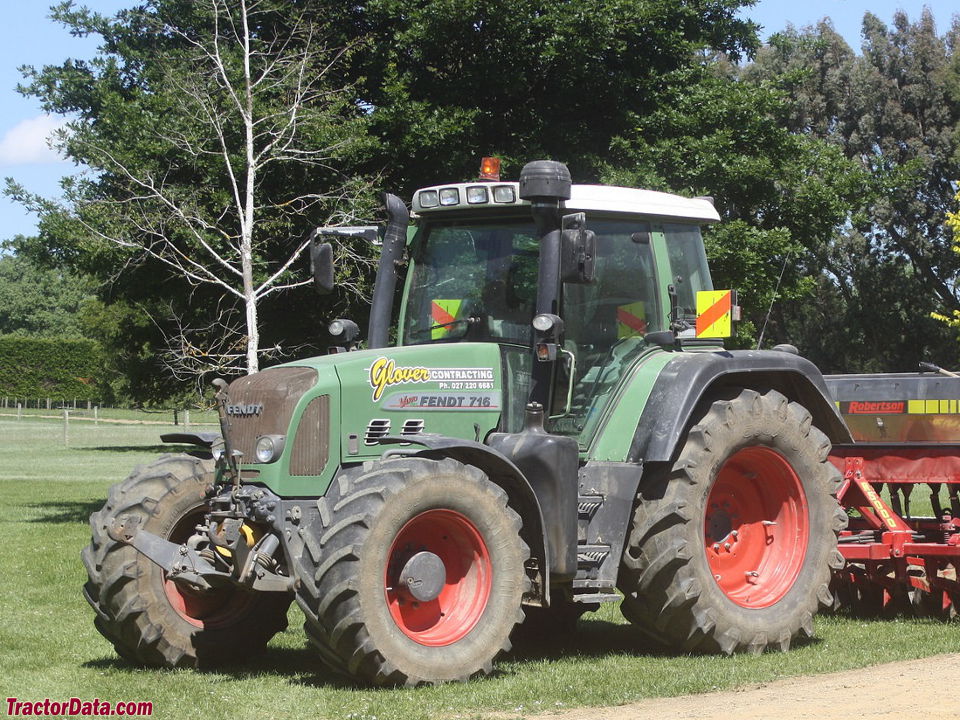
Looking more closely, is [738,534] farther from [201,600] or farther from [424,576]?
[201,600]

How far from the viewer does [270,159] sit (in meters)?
15.8

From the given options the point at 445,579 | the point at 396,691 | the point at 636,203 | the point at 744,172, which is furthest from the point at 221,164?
the point at 396,691

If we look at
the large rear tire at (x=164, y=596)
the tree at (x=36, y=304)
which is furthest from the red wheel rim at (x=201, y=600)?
the tree at (x=36, y=304)

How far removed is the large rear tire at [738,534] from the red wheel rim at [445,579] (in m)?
1.19

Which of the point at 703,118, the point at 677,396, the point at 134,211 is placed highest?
the point at 703,118

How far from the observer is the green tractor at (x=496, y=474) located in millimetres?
7141

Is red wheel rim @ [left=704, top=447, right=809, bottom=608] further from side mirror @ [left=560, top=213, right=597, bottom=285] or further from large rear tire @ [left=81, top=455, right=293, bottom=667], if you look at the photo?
large rear tire @ [left=81, top=455, right=293, bottom=667]

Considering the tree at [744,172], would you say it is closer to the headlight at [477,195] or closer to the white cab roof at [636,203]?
the white cab roof at [636,203]

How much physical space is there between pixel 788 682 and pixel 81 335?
81.7 m

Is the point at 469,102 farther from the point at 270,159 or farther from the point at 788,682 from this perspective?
the point at 788,682

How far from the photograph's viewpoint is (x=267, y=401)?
24.9 feet

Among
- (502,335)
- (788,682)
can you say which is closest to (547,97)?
(502,335)

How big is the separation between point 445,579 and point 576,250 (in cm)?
207

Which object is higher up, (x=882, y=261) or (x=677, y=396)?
(x=882, y=261)
